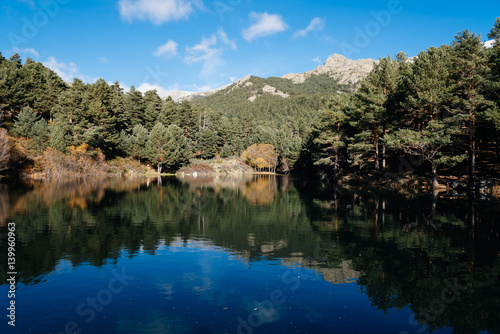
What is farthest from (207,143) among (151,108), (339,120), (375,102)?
(375,102)

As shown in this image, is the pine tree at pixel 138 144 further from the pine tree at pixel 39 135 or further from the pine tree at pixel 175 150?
the pine tree at pixel 39 135

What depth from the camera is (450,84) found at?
124 ft

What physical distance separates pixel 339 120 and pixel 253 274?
5473cm

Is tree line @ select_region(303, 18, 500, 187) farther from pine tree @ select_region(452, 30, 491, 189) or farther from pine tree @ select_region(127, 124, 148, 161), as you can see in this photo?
pine tree @ select_region(127, 124, 148, 161)

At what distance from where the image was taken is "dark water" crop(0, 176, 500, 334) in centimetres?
819

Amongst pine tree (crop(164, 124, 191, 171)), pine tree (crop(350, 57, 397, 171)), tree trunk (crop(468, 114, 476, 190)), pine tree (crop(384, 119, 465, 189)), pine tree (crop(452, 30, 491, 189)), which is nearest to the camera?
pine tree (crop(452, 30, 491, 189))

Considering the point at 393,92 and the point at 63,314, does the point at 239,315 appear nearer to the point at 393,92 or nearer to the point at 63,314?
the point at 63,314

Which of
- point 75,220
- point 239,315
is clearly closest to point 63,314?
point 239,315

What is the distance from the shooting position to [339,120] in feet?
203

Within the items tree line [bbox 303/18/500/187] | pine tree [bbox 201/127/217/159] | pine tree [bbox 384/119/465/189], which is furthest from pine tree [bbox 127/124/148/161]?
pine tree [bbox 384/119/465/189]

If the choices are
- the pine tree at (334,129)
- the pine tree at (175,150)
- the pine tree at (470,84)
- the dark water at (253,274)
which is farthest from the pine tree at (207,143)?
the dark water at (253,274)

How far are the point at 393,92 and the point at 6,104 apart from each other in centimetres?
7507

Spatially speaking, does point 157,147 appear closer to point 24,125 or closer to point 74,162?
point 74,162

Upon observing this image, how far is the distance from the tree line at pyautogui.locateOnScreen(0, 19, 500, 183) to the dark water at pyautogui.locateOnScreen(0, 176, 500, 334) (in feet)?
55.9
